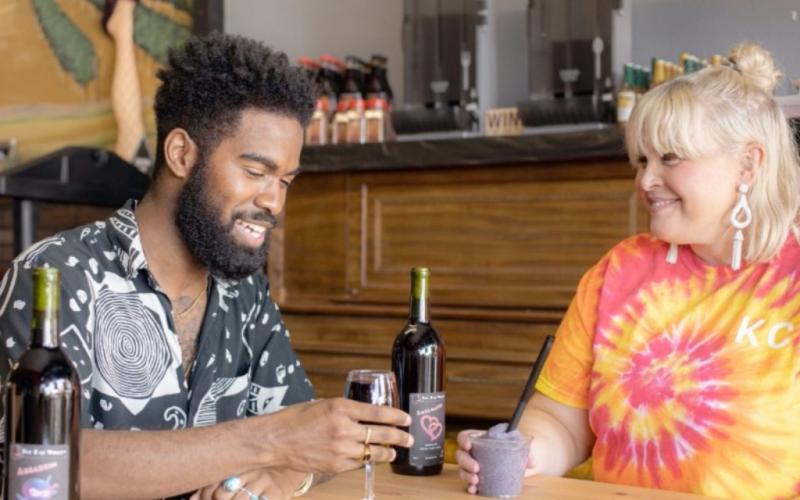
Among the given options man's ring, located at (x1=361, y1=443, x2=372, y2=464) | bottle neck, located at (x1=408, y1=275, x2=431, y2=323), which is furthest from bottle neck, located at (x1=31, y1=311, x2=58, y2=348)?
bottle neck, located at (x1=408, y1=275, x2=431, y2=323)

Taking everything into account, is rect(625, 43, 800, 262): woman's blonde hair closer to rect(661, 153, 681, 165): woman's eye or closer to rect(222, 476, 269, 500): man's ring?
rect(661, 153, 681, 165): woman's eye

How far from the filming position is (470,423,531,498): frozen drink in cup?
139cm

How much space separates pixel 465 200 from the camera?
3.24 m

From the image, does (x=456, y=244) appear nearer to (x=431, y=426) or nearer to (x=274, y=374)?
(x=274, y=374)

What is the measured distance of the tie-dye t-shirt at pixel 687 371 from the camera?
5.11ft

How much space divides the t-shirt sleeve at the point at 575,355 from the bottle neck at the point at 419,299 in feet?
1.19

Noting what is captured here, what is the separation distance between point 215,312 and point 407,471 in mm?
438

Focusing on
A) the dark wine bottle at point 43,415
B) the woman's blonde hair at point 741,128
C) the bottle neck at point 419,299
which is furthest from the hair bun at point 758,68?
the dark wine bottle at point 43,415

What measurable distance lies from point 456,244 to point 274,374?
1521 millimetres

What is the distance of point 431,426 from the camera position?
149cm

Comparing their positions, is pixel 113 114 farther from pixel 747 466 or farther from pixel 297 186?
pixel 747 466

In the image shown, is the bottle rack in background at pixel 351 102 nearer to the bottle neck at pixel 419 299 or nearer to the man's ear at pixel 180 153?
the man's ear at pixel 180 153

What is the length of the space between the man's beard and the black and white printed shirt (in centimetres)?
8

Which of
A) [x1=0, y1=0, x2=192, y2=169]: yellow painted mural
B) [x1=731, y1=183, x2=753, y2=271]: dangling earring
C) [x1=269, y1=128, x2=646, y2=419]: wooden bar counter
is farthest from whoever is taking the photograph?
[x1=0, y1=0, x2=192, y2=169]: yellow painted mural
